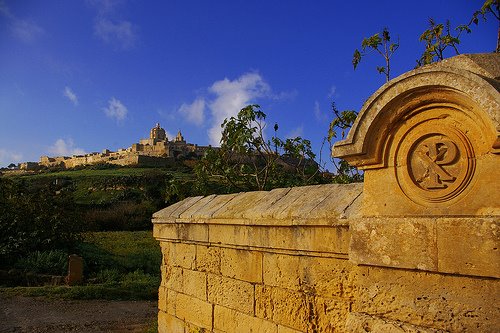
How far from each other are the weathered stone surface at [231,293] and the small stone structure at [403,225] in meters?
0.13

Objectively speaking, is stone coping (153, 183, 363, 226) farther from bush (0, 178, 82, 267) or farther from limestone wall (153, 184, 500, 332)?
bush (0, 178, 82, 267)

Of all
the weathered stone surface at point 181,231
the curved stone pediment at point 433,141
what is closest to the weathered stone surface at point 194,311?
the weathered stone surface at point 181,231

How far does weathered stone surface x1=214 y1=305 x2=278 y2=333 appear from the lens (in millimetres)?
3639

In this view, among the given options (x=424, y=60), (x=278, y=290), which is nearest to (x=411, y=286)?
(x=278, y=290)

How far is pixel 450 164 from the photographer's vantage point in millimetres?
2301

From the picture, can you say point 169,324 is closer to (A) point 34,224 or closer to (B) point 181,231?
(B) point 181,231

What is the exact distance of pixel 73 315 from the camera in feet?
29.5

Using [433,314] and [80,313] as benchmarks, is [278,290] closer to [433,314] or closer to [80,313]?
[433,314]

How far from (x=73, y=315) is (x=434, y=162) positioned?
863 cm

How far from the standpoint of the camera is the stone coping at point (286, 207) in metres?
3.01

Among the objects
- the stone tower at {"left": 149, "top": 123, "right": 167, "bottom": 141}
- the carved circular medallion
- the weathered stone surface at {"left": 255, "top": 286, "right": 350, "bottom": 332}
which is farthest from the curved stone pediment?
the stone tower at {"left": 149, "top": 123, "right": 167, "bottom": 141}

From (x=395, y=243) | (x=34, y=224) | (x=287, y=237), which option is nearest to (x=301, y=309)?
(x=287, y=237)

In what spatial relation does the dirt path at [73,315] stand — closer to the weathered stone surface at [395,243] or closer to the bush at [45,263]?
the bush at [45,263]

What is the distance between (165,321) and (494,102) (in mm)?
4440
